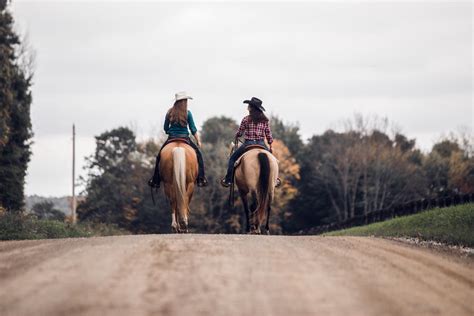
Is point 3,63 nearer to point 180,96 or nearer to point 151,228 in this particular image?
point 180,96

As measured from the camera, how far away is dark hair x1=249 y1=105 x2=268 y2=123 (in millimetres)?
22875

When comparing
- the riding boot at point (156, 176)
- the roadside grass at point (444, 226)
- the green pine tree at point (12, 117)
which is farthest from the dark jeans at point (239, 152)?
the green pine tree at point (12, 117)

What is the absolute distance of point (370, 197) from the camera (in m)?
96.4

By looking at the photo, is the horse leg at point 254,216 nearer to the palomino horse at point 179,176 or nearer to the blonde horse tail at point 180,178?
the palomino horse at point 179,176

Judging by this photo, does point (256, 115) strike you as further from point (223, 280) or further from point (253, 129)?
point (223, 280)

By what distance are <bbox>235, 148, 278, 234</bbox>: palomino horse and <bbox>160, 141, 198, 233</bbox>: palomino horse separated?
1.40 meters

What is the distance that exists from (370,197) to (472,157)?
59.1ft

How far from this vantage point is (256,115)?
2289 cm

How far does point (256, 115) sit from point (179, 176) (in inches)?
119

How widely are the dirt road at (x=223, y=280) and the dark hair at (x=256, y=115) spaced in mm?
8041

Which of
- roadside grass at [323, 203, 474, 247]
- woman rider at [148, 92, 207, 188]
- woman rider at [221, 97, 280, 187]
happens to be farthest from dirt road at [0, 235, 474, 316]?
woman rider at [221, 97, 280, 187]

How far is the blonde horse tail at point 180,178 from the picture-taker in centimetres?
2083

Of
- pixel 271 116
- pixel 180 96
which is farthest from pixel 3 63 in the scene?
pixel 271 116

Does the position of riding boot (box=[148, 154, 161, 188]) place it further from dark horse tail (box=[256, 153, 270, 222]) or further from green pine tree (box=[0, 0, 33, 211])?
green pine tree (box=[0, 0, 33, 211])
